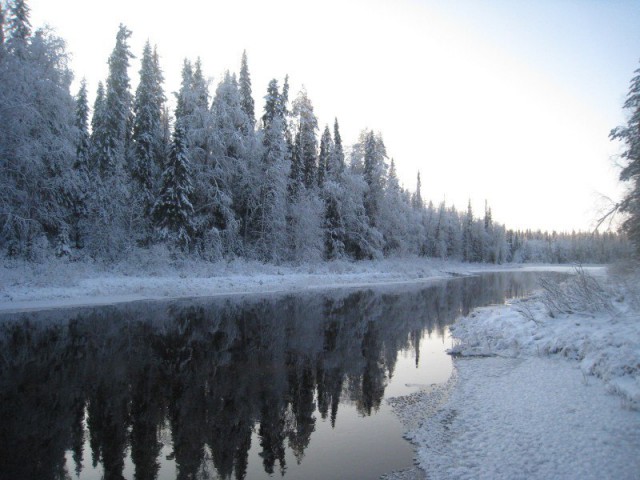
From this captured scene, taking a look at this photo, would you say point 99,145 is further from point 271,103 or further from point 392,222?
point 392,222

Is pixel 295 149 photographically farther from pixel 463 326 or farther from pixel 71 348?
pixel 71 348

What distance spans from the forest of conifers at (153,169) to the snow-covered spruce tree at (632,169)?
2.55 meters

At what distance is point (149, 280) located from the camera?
23.8m

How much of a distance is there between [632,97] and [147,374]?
30318mm

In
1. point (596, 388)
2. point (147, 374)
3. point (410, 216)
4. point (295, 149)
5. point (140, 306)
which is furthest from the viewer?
point (410, 216)

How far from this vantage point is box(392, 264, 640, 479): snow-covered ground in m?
5.09

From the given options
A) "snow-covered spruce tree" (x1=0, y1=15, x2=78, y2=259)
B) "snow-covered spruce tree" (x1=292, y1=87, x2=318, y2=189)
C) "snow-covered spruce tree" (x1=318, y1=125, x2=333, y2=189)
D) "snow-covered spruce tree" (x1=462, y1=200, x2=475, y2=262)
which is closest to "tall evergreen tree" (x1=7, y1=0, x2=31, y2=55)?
"snow-covered spruce tree" (x1=0, y1=15, x2=78, y2=259)

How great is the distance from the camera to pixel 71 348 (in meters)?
11.3

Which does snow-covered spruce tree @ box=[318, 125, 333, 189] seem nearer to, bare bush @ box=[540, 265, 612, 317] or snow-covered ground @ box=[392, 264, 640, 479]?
bare bush @ box=[540, 265, 612, 317]

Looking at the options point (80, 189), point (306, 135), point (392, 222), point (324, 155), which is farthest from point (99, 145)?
point (392, 222)

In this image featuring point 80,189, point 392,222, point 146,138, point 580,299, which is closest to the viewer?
point 580,299

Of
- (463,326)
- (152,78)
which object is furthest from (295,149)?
(463,326)

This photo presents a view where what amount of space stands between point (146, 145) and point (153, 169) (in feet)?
7.08

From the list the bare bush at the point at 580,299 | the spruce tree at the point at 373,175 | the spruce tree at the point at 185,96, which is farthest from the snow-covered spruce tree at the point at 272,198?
the bare bush at the point at 580,299
